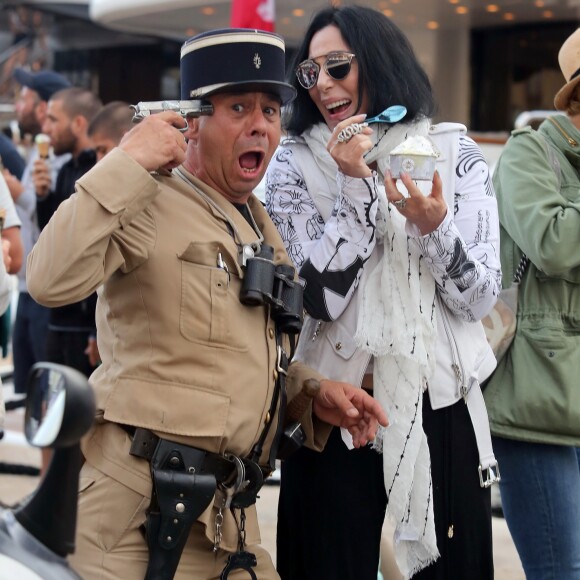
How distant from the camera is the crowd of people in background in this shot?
3.07m

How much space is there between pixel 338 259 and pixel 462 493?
0.76 meters

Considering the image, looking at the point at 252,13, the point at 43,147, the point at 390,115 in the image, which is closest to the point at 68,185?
the point at 43,147

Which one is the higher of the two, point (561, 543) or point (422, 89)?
point (422, 89)

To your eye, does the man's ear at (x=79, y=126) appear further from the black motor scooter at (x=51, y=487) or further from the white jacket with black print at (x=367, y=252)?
the black motor scooter at (x=51, y=487)

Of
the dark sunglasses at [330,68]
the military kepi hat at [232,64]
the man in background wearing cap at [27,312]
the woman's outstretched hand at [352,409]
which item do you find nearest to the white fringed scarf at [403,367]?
the woman's outstretched hand at [352,409]

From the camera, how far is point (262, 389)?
2.84 metres

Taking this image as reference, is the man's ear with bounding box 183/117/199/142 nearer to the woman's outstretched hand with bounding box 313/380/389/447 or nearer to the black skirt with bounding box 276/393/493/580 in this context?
the woman's outstretched hand with bounding box 313/380/389/447

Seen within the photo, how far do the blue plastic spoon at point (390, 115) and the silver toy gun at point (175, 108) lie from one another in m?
0.53

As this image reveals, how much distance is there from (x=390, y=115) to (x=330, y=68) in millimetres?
226

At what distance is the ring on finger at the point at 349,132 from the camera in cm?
299

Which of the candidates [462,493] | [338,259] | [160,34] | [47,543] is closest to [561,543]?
[462,493]

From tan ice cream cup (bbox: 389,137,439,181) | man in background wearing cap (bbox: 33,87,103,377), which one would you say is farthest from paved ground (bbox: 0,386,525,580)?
tan ice cream cup (bbox: 389,137,439,181)

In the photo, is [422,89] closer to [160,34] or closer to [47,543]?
[47,543]

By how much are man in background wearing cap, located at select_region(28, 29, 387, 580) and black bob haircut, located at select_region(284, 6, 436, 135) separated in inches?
15.7
